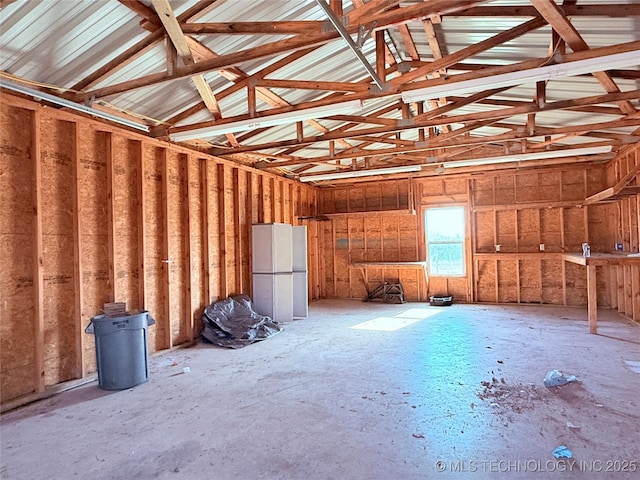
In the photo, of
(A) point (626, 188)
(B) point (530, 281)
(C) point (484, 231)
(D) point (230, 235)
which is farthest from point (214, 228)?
(B) point (530, 281)

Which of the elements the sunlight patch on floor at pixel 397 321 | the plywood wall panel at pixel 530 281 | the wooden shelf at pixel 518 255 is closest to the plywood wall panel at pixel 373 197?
the wooden shelf at pixel 518 255

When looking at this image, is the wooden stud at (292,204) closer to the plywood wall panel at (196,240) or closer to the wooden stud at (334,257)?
the wooden stud at (334,257)

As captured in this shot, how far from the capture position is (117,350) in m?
3.73

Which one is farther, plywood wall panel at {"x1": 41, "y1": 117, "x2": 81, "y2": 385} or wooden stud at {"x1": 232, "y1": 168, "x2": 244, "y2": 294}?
wooden stud at {"x1": 232, "y1": 168, "x2": 244, "y2": 294}

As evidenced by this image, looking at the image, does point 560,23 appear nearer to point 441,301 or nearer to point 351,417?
point 351,417

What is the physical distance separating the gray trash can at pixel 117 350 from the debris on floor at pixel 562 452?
3.79 metres

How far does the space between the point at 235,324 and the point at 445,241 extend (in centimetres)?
555

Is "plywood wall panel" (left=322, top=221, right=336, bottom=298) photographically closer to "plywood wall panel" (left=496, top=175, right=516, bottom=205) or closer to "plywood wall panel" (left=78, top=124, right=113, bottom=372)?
"plywood wall panel" (left=496, top=175, right=516, bottom=205)

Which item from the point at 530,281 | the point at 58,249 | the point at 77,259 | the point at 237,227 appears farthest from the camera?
the point at 530,281

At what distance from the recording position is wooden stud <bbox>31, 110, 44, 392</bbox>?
3.60 metres

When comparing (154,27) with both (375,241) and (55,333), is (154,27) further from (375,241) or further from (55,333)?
(375,241)

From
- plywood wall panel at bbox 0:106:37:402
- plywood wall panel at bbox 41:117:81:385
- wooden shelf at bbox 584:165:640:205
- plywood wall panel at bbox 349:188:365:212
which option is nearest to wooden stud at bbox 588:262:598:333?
wooden shelf at bbox 584:165:640:205

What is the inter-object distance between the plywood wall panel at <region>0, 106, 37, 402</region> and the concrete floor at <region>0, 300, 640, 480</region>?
41 centimetres

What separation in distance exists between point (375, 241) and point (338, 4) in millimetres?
7132
